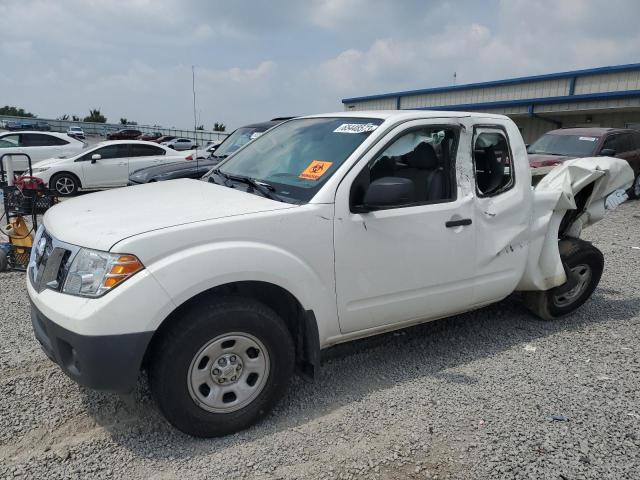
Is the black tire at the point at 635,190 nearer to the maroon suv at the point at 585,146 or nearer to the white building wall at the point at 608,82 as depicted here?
the maroon suv at the point at 585,146

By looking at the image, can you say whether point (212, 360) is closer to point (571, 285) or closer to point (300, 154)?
point (300, 154)

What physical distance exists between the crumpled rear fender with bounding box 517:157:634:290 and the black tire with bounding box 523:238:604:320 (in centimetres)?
24

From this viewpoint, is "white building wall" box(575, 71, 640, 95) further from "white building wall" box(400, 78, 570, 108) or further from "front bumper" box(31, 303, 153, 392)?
"front bumper" box(31, 303, 153, 392)

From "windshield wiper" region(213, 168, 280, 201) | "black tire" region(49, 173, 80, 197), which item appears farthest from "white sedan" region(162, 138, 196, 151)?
"windshield wiper" region(213, 168, 280, 201)

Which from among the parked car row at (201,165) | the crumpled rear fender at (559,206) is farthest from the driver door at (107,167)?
the crumpled rear fender at (559,206)

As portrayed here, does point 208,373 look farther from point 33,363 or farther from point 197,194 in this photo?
point 33,363

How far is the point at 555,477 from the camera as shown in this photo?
2.75 metres

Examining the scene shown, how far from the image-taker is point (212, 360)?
9.46 feet

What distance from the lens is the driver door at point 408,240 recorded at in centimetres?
329

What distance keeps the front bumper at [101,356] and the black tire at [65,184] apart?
11.3 metres

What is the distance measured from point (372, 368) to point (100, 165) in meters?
11.5

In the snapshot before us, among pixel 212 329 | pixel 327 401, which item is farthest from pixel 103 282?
pixel 327 401

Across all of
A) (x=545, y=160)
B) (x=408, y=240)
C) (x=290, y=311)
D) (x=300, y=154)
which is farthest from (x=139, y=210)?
(x=545, y=160)

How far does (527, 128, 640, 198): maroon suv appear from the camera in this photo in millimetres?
11719
